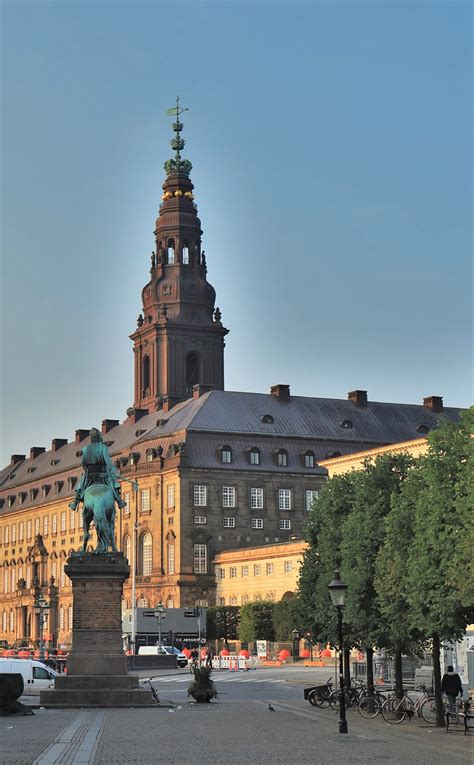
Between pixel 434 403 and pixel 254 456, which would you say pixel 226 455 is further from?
pixel 434 403

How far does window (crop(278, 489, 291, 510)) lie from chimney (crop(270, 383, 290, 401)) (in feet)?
42.7

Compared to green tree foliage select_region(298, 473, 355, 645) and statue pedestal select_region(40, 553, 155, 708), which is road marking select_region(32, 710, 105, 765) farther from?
green tree foliage select_region(298, 473, 355, 645)

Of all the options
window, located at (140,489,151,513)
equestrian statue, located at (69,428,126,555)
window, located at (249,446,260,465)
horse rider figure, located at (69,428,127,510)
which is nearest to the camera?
equestrian statue, located at (69,428,126,555)

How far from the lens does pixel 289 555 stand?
14200 cm

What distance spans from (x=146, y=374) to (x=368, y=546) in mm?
134707

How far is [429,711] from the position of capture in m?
51.7

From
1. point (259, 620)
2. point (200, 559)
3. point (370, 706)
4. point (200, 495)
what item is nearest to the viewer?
point (370, 706)

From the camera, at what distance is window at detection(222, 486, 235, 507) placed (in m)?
161

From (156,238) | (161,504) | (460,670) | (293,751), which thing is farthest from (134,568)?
(293,751)

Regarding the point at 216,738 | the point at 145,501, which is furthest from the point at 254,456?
the point at 216,738

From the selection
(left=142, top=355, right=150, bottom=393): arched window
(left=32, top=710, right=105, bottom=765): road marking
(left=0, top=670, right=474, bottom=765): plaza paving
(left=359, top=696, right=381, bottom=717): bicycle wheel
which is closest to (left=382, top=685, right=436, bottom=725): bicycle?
(left=0, top=670, right=474, bottom=765): plaza paving

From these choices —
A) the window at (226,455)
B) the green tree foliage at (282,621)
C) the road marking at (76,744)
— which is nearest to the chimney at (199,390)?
the window at (226,455)

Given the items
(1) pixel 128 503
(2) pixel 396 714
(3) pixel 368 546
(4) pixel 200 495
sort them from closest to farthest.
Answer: (2) pixel 396 714, (3) pixel 368 546, (4) pixel 200 495, (1) pixel 128 503

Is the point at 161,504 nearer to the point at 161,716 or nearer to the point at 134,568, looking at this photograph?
the point at 134,568
